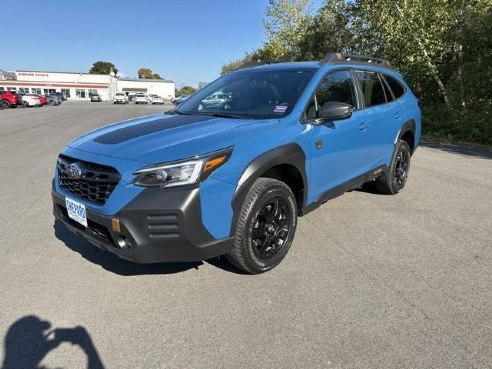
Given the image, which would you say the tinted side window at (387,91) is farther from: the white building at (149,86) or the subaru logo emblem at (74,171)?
the white building at (149,86)

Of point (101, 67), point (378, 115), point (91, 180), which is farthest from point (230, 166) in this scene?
point (101, 67)

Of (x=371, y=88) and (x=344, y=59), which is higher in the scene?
(x=344, y=59)

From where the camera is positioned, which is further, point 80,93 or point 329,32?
point 80,93

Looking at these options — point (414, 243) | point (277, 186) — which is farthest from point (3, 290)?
point (414, 243)

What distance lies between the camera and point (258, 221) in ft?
11.0

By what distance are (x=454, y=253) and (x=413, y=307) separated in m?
1.28

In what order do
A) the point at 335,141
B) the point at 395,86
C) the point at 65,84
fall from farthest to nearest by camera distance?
the point at 65,84 < the point at 395,86 < the point at 335,141

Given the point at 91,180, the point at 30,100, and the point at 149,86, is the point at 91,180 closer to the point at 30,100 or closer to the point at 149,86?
the point at 30,100

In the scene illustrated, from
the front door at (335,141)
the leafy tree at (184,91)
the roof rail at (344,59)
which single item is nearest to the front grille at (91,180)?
the front door at (335,141)

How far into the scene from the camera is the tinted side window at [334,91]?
12.5 feet

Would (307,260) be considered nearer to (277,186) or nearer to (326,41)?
(277,186)

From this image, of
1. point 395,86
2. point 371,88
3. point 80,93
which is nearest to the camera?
point 371,88

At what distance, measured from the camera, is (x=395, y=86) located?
5637 millimetres

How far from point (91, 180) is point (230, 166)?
3.44 feet
